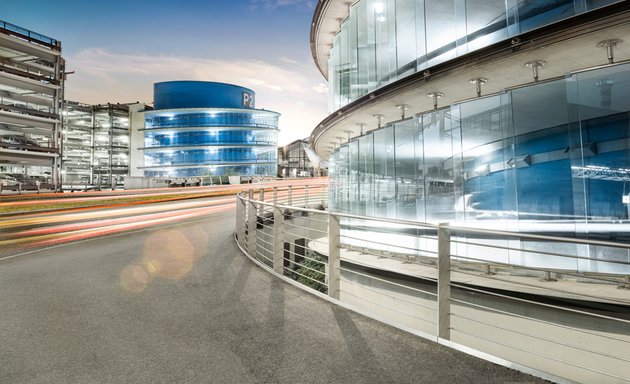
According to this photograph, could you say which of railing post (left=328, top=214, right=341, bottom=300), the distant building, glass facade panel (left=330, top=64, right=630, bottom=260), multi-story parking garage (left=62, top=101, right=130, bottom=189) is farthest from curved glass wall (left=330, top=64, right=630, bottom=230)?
the distant building

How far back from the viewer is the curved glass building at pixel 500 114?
668cm

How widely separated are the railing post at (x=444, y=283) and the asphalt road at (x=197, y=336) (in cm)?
37

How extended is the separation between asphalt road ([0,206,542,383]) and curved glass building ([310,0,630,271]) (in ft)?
19.5

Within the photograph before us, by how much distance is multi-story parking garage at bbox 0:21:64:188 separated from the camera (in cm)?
3481

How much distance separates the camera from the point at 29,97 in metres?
39.2

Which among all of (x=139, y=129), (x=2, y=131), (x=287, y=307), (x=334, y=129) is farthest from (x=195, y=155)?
(x=287, y=307)

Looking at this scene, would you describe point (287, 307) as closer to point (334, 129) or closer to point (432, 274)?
point (432, 274)

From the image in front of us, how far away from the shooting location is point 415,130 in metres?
10.4

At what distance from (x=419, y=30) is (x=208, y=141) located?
57702mm

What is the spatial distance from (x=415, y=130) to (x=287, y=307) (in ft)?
25.5

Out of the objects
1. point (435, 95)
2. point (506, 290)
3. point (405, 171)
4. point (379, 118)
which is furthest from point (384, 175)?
point (506, 290)

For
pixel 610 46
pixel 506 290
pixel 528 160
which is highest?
pixel 610 46

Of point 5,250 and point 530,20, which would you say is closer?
point 530,20

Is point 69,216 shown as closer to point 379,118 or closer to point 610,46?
point 379,118
